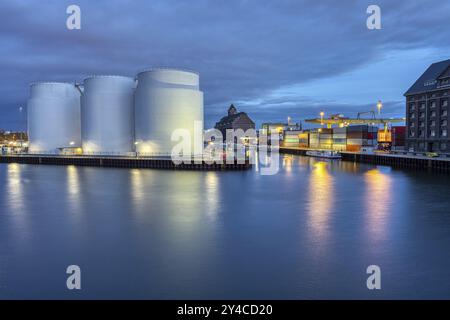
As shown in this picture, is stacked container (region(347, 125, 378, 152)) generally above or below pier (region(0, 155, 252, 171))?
above

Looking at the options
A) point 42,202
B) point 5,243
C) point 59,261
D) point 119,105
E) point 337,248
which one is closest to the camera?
point 59,261

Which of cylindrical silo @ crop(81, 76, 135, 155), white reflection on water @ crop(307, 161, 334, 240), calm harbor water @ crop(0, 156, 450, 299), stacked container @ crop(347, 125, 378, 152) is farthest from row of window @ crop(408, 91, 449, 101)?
cylindrical silo @ crop(81, 76, 135, 155)

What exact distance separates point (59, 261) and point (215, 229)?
5966 mm

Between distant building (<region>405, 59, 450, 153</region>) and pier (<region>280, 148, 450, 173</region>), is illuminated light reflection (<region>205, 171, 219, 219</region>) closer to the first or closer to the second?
pier (<region>280, 148, 450, 173</region>)

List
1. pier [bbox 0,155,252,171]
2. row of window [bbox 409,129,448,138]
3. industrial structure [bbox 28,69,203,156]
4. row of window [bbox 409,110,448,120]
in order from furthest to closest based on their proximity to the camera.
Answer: row of window [bbox 409,110,448,120] < row of window [bbox 409,129,448,138] < industrial structure [bbox 28,69,203,156] < pier [bbox 0,155,252,171]

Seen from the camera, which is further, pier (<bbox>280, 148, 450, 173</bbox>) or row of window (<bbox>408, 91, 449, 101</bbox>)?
row of window (<bbox>408, 91, 449, 101</bbox>)

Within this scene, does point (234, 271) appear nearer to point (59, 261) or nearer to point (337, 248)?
point (337, 248)

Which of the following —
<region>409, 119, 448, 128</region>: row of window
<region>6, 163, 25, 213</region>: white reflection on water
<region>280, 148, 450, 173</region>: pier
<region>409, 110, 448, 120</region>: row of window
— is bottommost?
<region>6, 163, 25, 213</region>: white reflection on water

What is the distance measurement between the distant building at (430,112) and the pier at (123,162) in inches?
924

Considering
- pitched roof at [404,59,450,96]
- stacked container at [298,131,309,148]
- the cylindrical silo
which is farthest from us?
stacked container at [298,131,309,148]

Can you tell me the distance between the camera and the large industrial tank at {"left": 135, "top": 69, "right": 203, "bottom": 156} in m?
41.0

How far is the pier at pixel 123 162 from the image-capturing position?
39.7 metres
